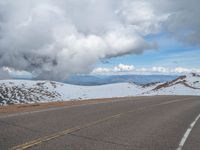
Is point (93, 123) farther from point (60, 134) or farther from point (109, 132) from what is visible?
point (60, 134)

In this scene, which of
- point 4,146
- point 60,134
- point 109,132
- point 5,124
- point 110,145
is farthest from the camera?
point 5,124

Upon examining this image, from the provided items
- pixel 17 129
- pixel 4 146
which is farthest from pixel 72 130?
pixel 4 146

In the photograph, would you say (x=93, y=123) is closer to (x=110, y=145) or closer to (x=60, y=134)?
(x=60, y=134)

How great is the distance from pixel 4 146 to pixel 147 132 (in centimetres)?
570

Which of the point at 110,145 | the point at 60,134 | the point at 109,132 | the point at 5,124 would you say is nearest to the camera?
the point at 110,145

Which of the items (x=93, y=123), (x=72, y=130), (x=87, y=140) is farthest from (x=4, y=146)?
(x=93, y=123)

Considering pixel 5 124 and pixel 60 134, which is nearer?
pixel 60 134

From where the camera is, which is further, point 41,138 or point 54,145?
point 41,138

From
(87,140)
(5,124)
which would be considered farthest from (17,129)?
(87,140)

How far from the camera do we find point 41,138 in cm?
1046

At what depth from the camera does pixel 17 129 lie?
1202cm

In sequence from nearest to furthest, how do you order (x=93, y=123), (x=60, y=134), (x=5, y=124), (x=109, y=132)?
1. (x=60, y=134)
2. (x=109, y=132)
3. (x=5, y=124)
4. (x=93, y=123)

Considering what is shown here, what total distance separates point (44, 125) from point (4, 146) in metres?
4.54

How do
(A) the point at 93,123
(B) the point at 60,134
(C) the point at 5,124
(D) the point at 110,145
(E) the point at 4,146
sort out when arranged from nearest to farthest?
(E) the point at 4,146, (D) the point at 110,145, (B) the point at 60,134, (C) the point at 5,124, (A) the point at 93,123
